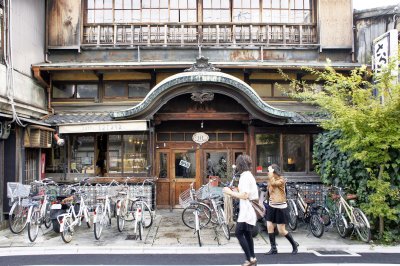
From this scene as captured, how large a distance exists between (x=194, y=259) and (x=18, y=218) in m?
6.15

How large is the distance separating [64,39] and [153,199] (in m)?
8.41

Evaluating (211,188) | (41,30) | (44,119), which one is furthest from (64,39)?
(211,188)

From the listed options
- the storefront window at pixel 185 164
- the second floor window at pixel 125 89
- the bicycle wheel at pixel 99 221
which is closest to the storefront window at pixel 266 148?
the storefront window at pixel 185 164

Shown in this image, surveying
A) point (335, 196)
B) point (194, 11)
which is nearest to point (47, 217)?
point (335, 196)

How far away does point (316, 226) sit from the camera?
9.85 m

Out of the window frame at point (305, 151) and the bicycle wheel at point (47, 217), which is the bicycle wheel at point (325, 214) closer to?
the window frame at point (305, 151)

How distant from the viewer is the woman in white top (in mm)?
6715

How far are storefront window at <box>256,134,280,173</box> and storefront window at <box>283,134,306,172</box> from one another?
0.41 metres

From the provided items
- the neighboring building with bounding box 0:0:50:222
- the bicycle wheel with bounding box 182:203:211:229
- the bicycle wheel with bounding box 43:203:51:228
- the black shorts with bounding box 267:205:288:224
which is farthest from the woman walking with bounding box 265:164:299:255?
the neighboring building with bounding box 0:0:50:222

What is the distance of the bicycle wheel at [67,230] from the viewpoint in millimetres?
9266

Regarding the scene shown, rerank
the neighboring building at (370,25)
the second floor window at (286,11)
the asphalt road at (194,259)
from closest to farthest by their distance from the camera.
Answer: the asphalt road at (194,259), the neighboring building at (370,25), the second floor window at (286,11)

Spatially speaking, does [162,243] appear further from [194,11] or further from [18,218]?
[194,11]

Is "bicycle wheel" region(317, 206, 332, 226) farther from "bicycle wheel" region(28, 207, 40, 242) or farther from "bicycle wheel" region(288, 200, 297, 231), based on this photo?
"bicycle wheel" region(28, 207, 40, 242)

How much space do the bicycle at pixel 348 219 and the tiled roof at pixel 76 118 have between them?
8880 mm
